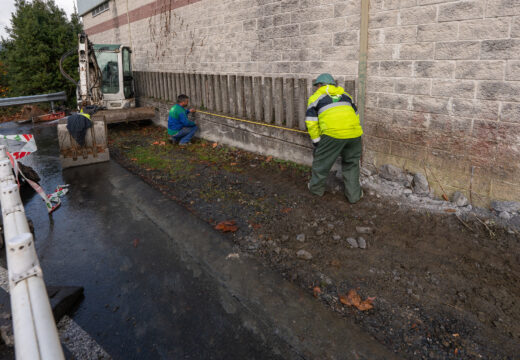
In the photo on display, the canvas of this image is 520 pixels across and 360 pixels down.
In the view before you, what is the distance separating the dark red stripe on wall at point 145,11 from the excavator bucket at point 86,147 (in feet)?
16.1

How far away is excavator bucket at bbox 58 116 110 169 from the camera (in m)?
7.65

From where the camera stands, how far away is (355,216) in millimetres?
4812

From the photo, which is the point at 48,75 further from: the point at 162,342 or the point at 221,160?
the point at 162,342

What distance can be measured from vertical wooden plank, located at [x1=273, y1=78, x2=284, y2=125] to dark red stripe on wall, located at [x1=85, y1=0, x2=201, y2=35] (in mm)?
4909

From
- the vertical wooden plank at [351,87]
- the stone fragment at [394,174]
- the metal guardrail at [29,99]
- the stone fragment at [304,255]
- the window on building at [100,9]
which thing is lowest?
the stone fragment at [304,255]

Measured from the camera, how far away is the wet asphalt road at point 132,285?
9.05 feet

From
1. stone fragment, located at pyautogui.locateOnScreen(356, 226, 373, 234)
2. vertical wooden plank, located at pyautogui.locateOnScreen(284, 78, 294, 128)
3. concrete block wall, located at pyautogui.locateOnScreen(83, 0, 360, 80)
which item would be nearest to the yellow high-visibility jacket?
concrete block wall, located at pyautogui.locateOnScreen(83, 0, 360, 80)

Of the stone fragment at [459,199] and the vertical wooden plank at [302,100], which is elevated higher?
the vertical wooden plank at [302,100]

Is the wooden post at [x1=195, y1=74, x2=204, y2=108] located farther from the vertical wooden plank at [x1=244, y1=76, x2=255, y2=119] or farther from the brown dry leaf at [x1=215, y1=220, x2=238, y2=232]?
the brown dry leaf at [x1=215, y1=220, x2=238, y2=232]

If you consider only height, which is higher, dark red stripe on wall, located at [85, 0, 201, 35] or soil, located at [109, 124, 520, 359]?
dark red stripe on wall, located at [85, 0, 201, 35]

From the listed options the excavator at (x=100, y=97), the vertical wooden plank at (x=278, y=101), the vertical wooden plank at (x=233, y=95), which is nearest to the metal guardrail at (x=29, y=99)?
the excavator at (x=100, y=97)

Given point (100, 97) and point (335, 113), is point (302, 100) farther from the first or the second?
point (100, 97)

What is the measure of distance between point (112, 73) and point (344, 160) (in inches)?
408

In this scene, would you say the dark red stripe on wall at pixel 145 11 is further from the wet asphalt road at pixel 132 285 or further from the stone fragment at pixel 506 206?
the stone fragment at pixel 506 206
